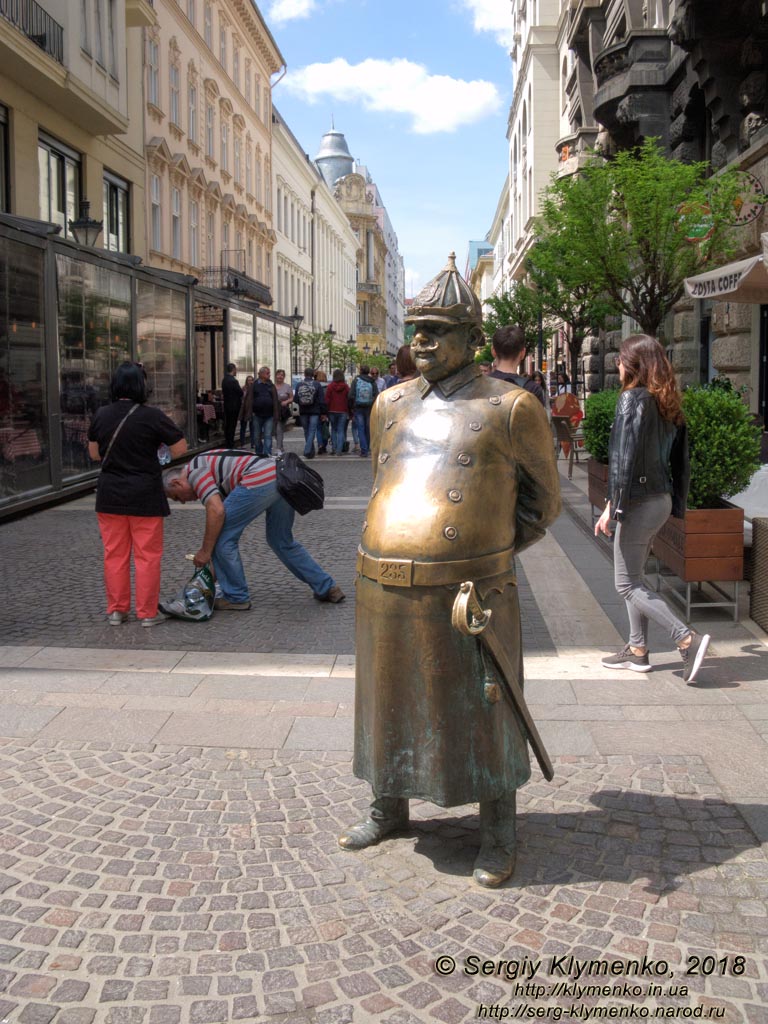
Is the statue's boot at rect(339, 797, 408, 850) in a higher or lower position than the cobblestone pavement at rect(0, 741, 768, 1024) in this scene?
higher

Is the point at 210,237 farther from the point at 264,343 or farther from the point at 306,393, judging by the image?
the point at 306,393

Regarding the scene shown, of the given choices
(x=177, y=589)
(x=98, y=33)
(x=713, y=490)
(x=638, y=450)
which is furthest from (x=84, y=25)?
(x=638, y=450)

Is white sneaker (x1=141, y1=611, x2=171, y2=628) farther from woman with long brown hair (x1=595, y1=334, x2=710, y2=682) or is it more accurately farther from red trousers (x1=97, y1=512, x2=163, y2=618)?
woman with long brown hair (x1=595, y1=334, x2=710, y2=682)

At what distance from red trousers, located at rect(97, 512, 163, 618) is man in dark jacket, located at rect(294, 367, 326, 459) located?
12015mm

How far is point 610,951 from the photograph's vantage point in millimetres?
2992

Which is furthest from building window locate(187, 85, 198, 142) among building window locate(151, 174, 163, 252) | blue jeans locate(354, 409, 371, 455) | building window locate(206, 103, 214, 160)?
blue jeans locate(354, 409, 371, 455)

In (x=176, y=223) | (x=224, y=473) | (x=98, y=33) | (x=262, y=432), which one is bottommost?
(x=224, y=473)

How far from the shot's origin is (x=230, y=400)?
20219mm

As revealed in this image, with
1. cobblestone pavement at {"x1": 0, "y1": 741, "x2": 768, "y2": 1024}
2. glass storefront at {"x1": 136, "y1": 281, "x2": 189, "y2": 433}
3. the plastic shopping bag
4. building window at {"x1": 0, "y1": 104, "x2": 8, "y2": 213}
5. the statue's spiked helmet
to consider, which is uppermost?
building window at {"x1": 0, "y1": 104, "x2": 8, "y2": 213}

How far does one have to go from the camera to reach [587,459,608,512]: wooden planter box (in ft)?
32.3

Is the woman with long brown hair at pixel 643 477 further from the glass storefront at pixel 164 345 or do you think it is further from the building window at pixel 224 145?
the building window at pixel 224 145

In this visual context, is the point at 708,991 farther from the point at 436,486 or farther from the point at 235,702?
the point at 235,702

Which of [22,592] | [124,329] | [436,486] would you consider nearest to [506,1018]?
[436,486]

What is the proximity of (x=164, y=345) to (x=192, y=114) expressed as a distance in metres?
19.4
